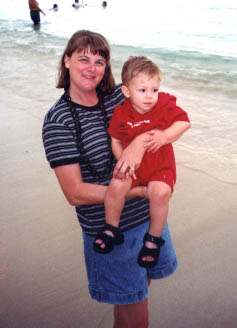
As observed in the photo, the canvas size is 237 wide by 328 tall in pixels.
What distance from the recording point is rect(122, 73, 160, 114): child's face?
5.89 feet

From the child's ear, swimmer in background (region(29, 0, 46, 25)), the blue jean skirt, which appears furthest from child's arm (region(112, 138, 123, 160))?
swimmer in background (region(29, 0, 46, 25))

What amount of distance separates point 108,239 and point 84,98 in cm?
70

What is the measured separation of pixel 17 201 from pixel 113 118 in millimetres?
2036

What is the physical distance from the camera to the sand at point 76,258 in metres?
2.28

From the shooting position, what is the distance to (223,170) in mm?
3926

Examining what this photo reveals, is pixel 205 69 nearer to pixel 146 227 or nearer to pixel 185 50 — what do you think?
pixel 185 50

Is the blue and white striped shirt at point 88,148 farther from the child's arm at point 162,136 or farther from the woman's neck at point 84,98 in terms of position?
the child's arm at point 162,136

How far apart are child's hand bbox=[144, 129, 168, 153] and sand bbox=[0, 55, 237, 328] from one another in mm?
1205

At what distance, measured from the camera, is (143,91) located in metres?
1.83

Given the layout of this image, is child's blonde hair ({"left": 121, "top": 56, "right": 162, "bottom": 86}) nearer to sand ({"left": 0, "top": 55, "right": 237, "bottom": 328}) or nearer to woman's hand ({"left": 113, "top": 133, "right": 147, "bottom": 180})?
woman's hand ({"left": 113, "top": 133, "right": 147, "bottom": 180})

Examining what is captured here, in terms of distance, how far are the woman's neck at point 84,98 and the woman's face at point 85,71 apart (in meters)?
0.02

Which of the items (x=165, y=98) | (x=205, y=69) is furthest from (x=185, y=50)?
(x=165, y=98)

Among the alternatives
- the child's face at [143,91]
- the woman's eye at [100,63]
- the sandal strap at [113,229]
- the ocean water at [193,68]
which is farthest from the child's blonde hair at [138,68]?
the ocean water at [193,68]

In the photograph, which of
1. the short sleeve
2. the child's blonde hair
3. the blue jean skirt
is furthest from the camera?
the child's blonde hair
